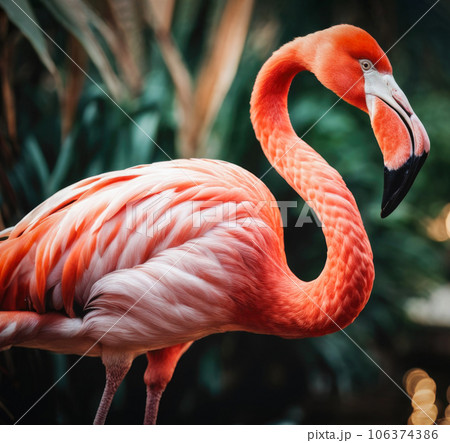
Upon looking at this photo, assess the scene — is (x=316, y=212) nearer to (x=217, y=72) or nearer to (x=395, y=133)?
(x=395, y=133)

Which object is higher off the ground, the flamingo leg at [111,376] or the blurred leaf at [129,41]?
the blurred leaf at [129,41]

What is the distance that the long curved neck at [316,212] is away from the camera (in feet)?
4.17

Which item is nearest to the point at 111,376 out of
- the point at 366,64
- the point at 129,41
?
the point at 129,41

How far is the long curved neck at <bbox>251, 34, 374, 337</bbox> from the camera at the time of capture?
127 cm

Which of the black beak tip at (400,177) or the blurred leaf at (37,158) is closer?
the black beak tip at (400,177)

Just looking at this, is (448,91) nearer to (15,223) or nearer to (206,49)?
(206,49)

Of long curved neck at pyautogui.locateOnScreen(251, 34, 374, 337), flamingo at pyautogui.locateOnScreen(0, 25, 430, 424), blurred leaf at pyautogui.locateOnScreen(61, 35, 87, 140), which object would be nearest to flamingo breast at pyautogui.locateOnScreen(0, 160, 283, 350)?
flamingo at pyautogui.locateOnScreen(0, 25, 430, 424)

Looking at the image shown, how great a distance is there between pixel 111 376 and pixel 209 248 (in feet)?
1.65

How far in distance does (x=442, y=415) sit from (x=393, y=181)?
31.4 inches

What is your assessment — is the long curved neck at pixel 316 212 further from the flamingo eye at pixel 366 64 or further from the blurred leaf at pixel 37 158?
the blurred leaf at pixel 37 158

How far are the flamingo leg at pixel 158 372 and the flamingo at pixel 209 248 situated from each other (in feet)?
0.39

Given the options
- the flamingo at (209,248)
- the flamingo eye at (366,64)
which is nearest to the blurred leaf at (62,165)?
the flamingo at (209,248)

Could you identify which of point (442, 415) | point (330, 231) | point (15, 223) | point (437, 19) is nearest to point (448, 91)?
point (437, 19)

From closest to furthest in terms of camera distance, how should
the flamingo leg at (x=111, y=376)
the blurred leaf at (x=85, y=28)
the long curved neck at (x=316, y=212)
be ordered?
the long curved neck at (x=316, y=212)
the flamingo leg at (x=111, y=376)
the blurred leaf at (x=85, y=28)
